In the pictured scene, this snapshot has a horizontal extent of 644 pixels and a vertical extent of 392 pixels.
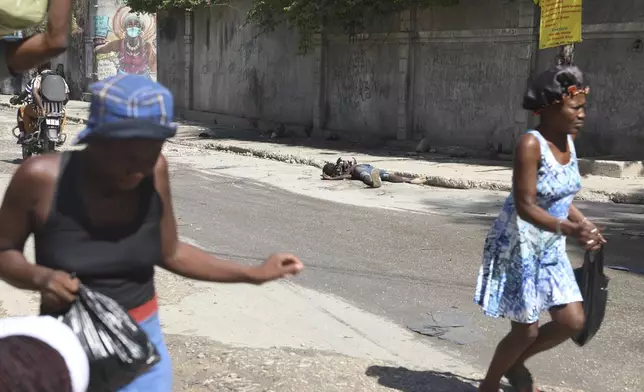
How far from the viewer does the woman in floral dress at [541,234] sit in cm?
396

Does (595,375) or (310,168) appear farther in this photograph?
(310,168)

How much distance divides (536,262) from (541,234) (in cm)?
13

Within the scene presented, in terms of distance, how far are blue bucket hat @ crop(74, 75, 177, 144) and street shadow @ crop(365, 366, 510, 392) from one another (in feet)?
8.86

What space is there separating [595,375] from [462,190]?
8.01m

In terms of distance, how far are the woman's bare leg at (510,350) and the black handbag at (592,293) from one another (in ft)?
0.88

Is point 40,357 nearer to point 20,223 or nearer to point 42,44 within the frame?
point 20,223

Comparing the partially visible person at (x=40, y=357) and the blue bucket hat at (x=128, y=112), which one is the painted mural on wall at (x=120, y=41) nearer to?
the blue bucket hat at (x=128, y=112)

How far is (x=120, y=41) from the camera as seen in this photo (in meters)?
40.3

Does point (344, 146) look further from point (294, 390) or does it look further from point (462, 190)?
point (294, 390)

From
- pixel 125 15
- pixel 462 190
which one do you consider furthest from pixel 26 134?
pixel 125 15

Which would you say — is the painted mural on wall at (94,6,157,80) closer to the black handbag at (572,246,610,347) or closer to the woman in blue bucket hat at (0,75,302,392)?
the black handbag at (572,246,610,347)

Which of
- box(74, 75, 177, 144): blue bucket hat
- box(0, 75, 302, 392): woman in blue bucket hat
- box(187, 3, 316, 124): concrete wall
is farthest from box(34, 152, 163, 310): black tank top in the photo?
box(187, 3, 316, 124): concrete wall

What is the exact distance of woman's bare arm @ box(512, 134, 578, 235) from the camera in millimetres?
3838

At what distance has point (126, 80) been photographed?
7.61 ft
